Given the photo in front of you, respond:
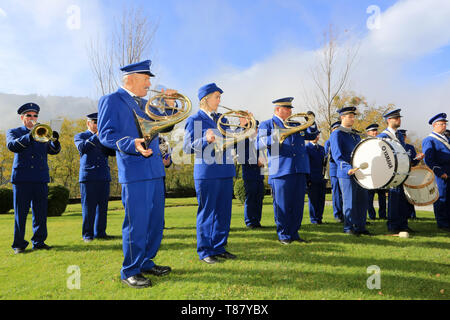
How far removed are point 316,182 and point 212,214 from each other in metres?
5.68

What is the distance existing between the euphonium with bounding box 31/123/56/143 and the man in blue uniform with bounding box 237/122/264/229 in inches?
176

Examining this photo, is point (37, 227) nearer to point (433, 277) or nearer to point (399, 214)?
point (433, 277)

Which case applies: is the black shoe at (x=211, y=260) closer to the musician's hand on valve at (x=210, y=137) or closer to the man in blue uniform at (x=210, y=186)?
the man in blue uniform at (x=210, y=186)

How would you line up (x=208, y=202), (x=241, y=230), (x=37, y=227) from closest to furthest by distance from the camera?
(x=208, y=202)
(x=37, y=227)
(x=241, y=230)

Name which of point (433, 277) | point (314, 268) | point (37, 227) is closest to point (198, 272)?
point (314, 268)

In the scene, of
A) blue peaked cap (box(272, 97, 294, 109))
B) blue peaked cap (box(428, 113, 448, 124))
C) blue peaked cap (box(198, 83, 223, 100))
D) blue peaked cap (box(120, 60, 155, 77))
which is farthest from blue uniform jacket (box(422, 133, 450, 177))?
blue peaked cap (box(120, 60, 155, 77))

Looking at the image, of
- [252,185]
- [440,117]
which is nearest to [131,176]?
[252,185]

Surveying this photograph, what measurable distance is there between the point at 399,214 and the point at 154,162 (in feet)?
20.3

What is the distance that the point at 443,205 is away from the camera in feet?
26.4

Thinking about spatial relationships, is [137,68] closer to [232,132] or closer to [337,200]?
[232,132]

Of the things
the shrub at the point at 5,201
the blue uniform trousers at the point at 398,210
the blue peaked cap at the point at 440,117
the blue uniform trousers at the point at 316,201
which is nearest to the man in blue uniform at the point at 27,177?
the blue uniform trousers at the point at 316,201

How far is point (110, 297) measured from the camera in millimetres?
3479

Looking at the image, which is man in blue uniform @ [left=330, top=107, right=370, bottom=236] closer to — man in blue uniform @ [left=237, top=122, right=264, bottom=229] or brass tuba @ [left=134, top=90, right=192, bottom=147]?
man in blue uniform @ [left=237, top=122, right=264, bottom=229]

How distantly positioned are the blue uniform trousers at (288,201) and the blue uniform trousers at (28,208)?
14.9 ft
